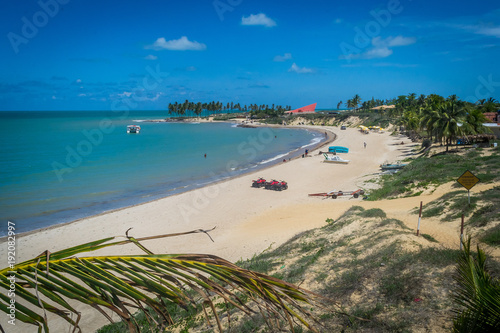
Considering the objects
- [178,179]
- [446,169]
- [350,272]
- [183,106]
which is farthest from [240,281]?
[183,106]

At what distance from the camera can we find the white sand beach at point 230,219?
49.3 ft

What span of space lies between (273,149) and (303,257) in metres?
51.6

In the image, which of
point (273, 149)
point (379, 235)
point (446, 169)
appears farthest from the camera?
point (273, 149)

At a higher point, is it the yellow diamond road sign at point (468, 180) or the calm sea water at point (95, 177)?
the yellow diamond road sign at point (468, 180)

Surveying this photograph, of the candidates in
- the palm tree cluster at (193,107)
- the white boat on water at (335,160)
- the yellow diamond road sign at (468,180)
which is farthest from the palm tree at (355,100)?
the yellow diamond road sign at (468,180)

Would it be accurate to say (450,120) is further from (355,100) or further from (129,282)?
(355,100)

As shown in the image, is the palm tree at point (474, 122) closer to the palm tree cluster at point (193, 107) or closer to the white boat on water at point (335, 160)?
the white boat on water at point (335, 160)

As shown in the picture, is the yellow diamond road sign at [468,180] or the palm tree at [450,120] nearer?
the yellow diamond road sign at [468,180]

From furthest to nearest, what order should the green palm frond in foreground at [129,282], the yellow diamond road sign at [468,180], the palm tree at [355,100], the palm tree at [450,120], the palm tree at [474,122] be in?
the palm tree at [355,100] → the palm tree at [474,122] → the palm tree at [450,120] → the yellow diamond road sign at [468,180] → the green palm frond in foreground at [129,282]

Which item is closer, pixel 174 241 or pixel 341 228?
pixel 341 228

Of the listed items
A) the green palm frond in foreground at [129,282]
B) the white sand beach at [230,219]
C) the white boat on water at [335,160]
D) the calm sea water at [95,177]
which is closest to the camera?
the green palm frond in foreground at [129,282]

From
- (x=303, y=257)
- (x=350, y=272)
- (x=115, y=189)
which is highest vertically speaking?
(x=350, y=272)

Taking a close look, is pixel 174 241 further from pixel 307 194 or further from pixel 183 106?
pixel 183 106

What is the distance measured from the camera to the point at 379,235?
9805 mm
